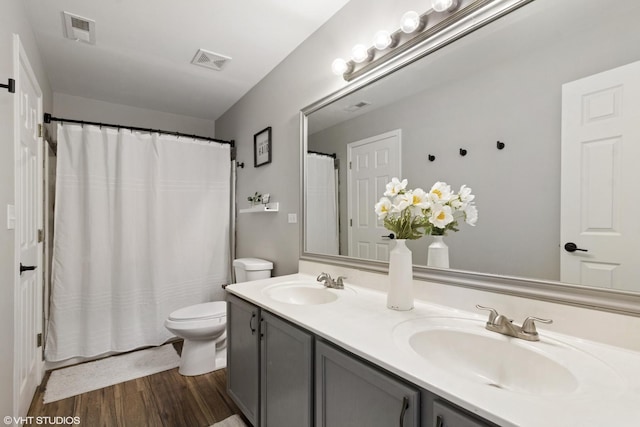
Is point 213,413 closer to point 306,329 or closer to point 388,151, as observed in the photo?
point 306,329

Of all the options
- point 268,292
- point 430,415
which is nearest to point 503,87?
point 430,415

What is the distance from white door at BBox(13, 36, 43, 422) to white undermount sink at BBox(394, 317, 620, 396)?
75.8 inches

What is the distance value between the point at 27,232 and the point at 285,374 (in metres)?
1.80

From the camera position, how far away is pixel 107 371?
2271 mm

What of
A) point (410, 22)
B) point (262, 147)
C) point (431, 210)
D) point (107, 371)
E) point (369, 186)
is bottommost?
point (107, 371)

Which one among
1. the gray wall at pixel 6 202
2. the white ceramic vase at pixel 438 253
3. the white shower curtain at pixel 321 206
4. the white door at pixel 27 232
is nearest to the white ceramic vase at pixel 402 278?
the white ceramic vase at pixel 438 253

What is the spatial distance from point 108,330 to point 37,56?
2129 mm

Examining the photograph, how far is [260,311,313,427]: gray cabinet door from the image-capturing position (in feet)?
3.68

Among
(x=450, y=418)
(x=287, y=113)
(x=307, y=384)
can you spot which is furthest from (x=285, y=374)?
(x=287, y=113)

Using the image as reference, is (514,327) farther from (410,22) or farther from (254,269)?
(254,269)

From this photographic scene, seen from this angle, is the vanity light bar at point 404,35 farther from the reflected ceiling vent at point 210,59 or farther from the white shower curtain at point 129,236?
the white shower curtain at point 129,236

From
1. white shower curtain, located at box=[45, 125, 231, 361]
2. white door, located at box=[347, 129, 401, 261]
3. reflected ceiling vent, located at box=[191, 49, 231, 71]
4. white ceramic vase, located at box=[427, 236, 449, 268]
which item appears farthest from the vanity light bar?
white shower curtain, located at box=[45, 125, 231, 361]

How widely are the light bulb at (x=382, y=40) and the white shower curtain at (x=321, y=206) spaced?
0.67 m

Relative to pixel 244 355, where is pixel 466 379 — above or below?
above
